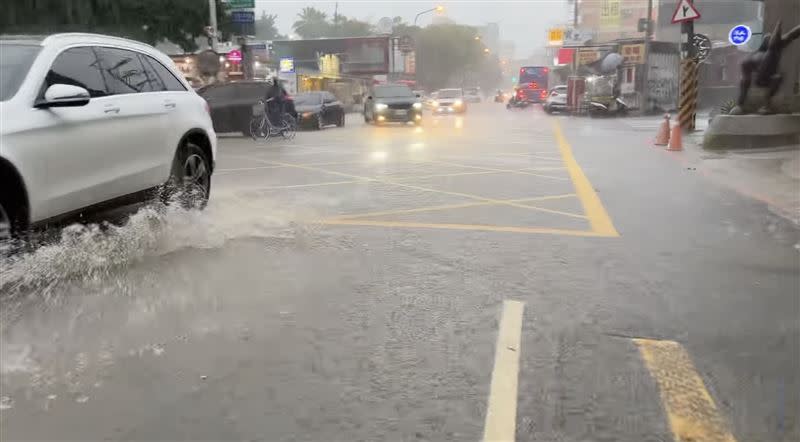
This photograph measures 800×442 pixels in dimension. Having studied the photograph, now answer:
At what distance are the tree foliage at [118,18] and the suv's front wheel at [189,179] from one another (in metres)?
14.7

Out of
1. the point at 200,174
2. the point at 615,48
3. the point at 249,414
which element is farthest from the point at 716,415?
the point at 615,48

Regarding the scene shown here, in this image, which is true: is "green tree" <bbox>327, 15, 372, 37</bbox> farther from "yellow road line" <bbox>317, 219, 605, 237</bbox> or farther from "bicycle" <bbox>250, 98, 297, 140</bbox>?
"yellow road line" <bbox>317, 219, 605, 237</bbox>

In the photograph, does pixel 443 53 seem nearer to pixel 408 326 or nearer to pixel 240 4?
pixel 240 4

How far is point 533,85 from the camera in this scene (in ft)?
190

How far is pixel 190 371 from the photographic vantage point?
3.54 metres

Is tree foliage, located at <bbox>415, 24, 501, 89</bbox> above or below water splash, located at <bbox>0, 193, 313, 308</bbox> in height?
above

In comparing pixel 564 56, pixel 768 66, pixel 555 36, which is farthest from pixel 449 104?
pixel 555 36

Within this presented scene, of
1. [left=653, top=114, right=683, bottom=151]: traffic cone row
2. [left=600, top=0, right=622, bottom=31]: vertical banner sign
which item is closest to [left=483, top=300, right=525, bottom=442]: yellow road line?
[left=653, top=114, right=683, bottom=151]: traffic cone row

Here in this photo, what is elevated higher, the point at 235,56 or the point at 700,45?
the point at 235,56

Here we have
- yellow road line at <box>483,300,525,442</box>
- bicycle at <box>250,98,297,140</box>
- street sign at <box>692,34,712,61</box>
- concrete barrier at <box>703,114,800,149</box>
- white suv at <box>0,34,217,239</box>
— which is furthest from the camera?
street sign at <box>692,34,712,61</box>

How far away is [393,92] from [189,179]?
72.4 feet

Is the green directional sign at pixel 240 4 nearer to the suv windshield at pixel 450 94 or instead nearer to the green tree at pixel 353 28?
the suv windshield at pixel 450 94

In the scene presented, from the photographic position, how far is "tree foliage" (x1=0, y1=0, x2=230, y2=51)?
19.5m

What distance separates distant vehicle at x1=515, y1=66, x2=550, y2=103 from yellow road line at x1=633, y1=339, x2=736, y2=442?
173ft
